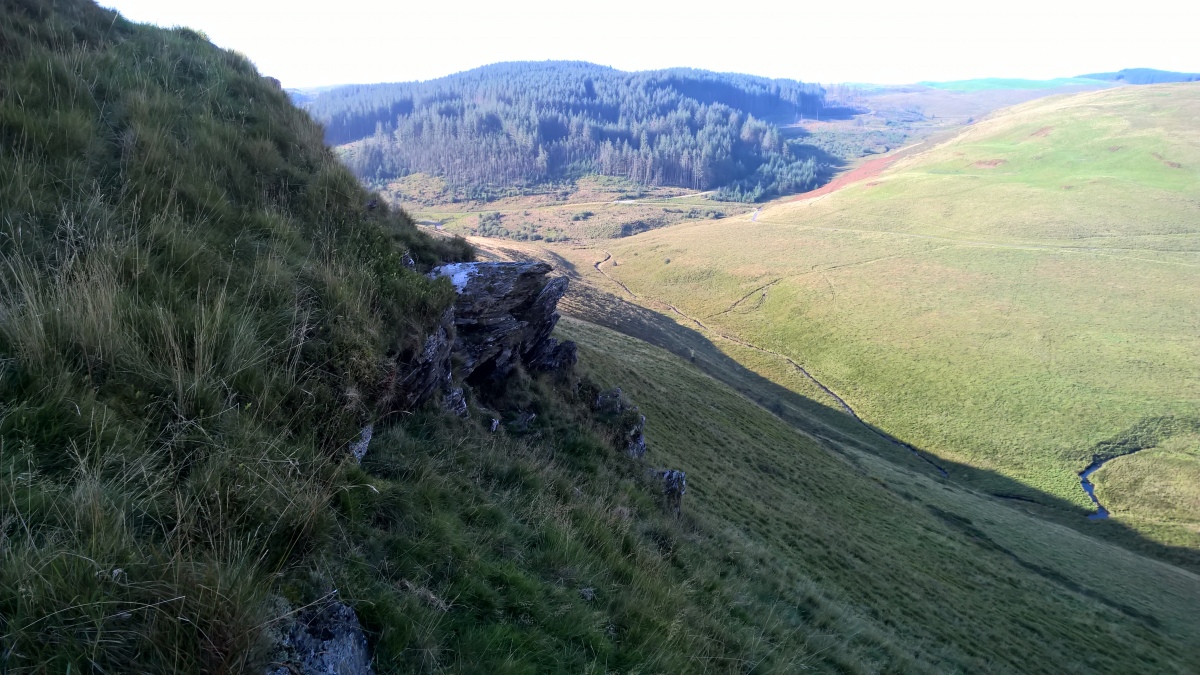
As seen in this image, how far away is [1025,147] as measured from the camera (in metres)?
140

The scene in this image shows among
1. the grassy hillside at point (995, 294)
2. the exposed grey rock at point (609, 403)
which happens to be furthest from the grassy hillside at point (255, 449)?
the grassy hillside at point (995, 294)

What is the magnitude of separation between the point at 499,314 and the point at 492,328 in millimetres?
467

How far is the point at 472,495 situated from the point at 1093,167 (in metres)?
166

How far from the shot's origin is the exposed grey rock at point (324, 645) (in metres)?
2.64

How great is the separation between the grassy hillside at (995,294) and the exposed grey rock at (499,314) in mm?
41996

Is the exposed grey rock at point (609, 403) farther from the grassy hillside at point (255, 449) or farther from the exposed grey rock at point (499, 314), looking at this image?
the grassy hillside at point (255, 449)

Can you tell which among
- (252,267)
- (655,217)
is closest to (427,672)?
(252,267)

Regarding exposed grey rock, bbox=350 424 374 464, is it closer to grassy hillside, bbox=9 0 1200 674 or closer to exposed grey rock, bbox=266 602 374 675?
grassy hillside, bbox=9 0 1200 674

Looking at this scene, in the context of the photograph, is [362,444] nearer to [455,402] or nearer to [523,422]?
[455,402]

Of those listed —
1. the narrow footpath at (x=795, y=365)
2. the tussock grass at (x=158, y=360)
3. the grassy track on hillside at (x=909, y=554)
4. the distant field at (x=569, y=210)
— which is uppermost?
the tussock grass at (x=158, y=360)

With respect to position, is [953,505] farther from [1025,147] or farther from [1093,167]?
[1025,147]

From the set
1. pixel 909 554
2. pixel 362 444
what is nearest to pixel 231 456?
pixel 362 444

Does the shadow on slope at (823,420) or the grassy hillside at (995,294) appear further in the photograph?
the grassy hillside at (995,294)

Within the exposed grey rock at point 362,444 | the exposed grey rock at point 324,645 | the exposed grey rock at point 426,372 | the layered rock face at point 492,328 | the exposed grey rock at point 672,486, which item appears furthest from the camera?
the exposed grey rock at point 672,486
